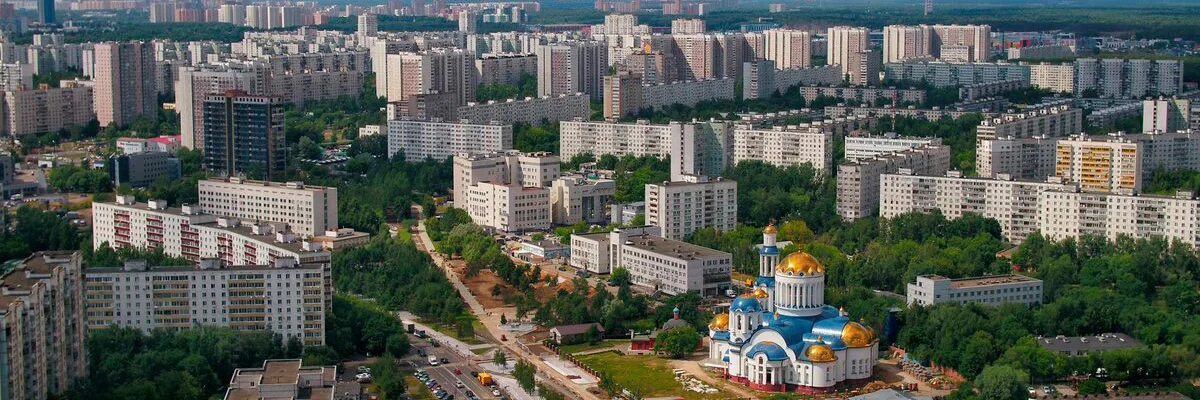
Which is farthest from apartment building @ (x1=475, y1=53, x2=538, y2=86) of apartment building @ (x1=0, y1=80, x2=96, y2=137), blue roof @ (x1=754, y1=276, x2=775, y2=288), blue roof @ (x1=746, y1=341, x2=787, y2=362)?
blue roof @ (x1=746, y1=341, x2=787, y2=362)

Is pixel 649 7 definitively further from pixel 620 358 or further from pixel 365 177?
pixel 620 358

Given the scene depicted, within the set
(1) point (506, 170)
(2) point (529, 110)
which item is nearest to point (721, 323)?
(1) point (506, 170)

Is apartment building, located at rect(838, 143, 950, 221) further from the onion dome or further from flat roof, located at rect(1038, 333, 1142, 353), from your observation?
the onion dome

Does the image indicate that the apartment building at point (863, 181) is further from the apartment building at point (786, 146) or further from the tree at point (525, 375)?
the tree at point (525, 375)

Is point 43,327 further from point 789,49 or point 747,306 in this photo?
point 789,49

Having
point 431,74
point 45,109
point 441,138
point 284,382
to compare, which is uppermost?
point 431,74

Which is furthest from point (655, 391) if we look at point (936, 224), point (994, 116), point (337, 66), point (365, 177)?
point (337, 66)
